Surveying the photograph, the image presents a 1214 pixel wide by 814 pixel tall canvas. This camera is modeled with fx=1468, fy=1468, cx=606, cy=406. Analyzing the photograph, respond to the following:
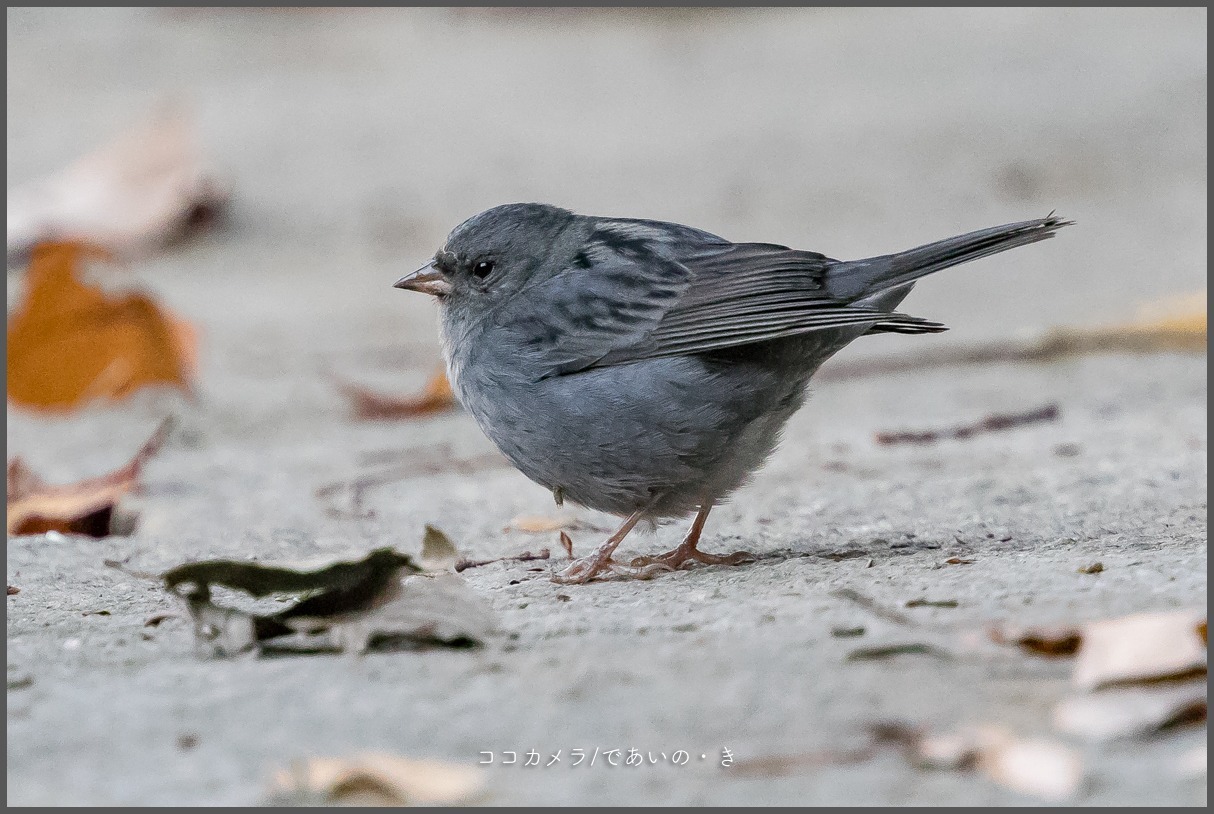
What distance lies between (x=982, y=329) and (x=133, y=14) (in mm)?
10093

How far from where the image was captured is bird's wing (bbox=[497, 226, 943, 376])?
3873 millimetres

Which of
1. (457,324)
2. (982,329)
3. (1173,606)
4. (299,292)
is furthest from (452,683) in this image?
(299,292)

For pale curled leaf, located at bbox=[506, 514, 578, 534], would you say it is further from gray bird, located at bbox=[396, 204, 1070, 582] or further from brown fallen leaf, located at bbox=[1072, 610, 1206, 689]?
brown fallen leaf, located at bbox=[1072, 610, 1206, 689]

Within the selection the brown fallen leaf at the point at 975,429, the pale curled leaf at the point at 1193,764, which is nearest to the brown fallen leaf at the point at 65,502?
the brown fallen leaf at the point at 975,429

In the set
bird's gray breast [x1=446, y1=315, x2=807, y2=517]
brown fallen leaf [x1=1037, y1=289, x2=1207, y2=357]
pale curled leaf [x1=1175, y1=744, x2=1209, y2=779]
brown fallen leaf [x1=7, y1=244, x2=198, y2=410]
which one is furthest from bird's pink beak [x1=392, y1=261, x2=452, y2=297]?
brown fallen leaf [x1=1037, y1=289, x2=1207, y2=357]

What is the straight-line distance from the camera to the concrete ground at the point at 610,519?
8.12 ft

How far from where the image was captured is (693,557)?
13.4ft

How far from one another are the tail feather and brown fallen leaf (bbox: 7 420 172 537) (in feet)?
8.18

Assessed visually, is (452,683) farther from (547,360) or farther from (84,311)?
(84,311)

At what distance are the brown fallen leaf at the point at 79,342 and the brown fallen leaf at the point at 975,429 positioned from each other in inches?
127

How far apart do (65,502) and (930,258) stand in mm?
2936

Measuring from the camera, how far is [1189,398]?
18.9 ft

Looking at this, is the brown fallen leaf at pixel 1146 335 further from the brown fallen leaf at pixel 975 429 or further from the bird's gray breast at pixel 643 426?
the bird's gray breast at pixel 643 426

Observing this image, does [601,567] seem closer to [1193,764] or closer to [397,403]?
[1193,764]
